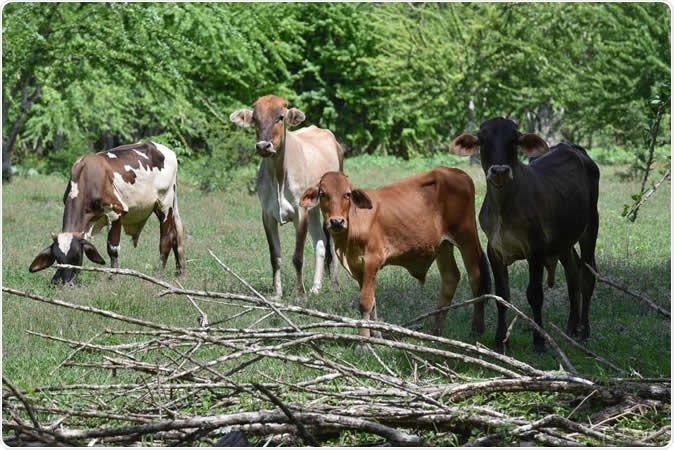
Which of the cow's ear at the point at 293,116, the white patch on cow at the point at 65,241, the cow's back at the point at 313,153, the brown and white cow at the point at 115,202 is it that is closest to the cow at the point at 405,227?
the cow's ear at the point at 293,116

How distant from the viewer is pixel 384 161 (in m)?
37.2

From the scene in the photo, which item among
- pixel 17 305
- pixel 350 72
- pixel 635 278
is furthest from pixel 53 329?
pixel 350 72

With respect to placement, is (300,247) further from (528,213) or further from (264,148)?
(528,213)

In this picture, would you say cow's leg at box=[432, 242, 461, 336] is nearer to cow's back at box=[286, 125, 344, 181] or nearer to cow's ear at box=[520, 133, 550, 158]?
cow's ear at box=[520, 133, 550, 158]

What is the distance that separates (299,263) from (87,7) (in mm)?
14136

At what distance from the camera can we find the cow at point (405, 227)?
8.28 metres

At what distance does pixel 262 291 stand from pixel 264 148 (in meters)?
1.52

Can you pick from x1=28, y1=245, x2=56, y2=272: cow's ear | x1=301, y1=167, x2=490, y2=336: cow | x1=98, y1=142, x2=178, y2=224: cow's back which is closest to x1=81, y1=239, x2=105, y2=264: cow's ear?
x1=28, y1=245, x2=56, y2=272: cow's ear

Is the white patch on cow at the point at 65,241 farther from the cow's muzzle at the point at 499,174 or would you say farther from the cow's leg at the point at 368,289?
the cow's muzzle at the point at 499,174

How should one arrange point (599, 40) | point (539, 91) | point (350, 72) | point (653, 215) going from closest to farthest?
point (653, 215) < point (599, 40) < point (539, 91) < point (350, 72)

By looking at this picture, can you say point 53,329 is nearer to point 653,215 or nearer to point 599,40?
point 653,215

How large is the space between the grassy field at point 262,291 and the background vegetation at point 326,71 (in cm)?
503

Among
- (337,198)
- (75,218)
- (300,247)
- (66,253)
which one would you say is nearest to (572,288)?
(337,198)

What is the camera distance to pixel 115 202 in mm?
12352
